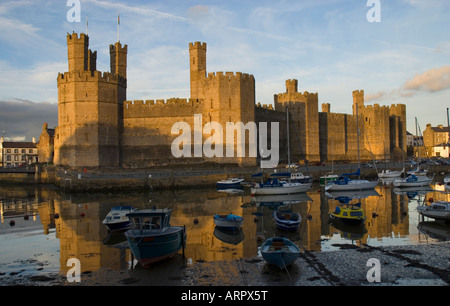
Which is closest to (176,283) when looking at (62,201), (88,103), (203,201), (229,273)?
(229,273)

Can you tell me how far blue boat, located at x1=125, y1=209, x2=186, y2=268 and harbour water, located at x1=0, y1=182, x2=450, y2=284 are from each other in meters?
0.49

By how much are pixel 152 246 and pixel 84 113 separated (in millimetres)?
25779

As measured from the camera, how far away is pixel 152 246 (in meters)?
9.48

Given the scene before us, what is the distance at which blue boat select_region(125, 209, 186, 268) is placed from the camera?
9.46 m

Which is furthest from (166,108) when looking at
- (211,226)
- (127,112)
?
(211,226)

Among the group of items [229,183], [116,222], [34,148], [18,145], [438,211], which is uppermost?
[18,145]

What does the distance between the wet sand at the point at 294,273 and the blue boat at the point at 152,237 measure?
0.27 meters

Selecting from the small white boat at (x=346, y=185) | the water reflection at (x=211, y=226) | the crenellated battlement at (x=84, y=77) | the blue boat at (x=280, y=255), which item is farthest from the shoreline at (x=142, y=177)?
the blue boat at (x=280, y=255)

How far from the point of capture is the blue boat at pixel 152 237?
31.0ft

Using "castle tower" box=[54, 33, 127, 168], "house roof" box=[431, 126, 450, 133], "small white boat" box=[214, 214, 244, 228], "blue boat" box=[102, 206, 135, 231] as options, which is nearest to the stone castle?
"castle tower" box=[54, 33, 127, 168]

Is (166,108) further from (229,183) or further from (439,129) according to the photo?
(439,129)

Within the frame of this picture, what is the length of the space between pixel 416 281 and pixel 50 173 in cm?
3276

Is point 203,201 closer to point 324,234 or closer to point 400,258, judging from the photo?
point 324,234

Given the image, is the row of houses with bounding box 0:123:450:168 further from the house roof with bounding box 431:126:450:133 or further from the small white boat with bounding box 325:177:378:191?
the small white boat with bounding box 325:177:378:191
